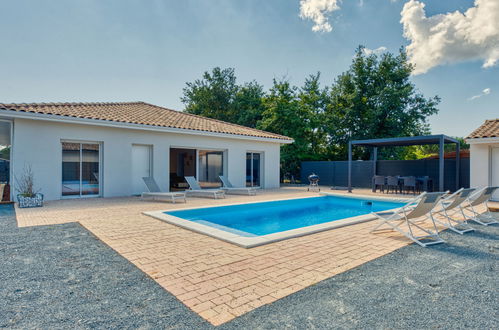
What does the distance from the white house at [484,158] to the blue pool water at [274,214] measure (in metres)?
3.75

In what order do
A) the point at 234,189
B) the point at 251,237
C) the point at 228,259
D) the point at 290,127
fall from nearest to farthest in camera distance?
the point at 228,259 → the point at 251,237 → the point at 234,189 → the point at 290,127

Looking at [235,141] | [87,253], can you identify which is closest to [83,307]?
[87,253]

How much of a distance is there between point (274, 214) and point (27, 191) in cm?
801

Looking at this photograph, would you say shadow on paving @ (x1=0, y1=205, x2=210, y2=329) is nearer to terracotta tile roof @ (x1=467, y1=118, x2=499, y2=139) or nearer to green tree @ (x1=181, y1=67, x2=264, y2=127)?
terracotta tile roof @ (x1=467, y1=118, x2=499, y2=139)

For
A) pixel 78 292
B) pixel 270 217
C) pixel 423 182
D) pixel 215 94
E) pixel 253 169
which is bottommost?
pixel 270 217

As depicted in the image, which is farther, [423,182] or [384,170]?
[384,170]

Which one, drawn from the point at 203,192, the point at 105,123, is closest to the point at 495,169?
the point at 203,192

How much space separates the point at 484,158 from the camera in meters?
11.4

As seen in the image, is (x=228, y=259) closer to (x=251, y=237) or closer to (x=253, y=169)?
(x=251, y=237)

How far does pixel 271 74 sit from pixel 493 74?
15869 millimetres

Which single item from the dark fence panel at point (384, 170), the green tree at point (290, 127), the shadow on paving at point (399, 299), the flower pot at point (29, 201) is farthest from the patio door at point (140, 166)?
the dark fence panel at point (384, 170)

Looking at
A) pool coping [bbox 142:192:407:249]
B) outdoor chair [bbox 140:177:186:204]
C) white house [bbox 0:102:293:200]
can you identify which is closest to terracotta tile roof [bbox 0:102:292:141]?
white house [bbox 0:102:293:200]

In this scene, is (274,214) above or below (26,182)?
below

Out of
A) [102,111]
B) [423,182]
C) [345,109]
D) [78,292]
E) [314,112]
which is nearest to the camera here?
[78,292]
